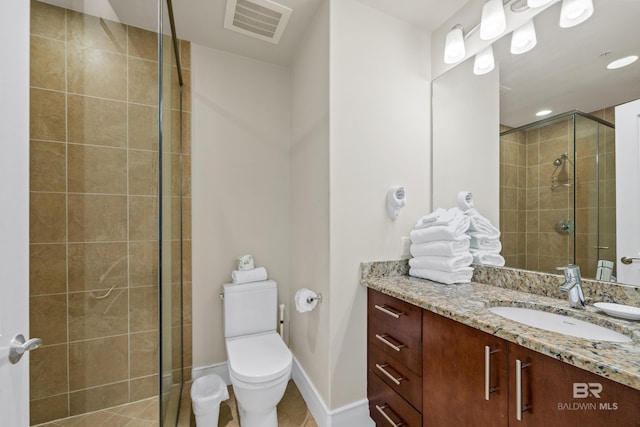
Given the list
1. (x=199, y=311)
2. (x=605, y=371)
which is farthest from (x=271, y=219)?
(x=605, y=371)

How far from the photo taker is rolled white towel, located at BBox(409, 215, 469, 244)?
4.69 feet

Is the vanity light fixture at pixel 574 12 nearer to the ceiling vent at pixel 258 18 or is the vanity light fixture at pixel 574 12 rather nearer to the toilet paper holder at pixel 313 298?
the ceiling vent at pixel 258 18

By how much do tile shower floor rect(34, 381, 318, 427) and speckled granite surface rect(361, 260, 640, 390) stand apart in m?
0.97

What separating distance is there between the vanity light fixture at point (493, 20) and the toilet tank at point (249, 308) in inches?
80.2

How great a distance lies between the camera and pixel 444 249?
1.43 meters

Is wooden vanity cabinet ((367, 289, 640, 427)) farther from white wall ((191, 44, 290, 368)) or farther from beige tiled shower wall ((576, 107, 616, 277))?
white wall ((191, 44, 290, 368))

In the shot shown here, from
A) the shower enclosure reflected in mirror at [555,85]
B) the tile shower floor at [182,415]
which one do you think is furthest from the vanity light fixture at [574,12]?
the tile shower floor at [182,415]

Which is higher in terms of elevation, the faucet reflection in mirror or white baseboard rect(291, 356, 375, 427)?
the faucet reflection in mirror

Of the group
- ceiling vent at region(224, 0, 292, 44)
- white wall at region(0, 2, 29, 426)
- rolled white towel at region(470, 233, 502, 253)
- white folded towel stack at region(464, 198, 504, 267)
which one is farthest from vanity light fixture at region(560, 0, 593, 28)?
white wall at region(0, 2, 29, 426)

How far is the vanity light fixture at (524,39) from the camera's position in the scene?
133 centimetres

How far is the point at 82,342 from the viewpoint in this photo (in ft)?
2.51

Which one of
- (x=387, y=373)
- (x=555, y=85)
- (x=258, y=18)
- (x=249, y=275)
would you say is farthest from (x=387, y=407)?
(x=258, y=18)

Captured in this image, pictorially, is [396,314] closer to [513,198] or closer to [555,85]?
[513,198]

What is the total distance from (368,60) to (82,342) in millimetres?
1814
